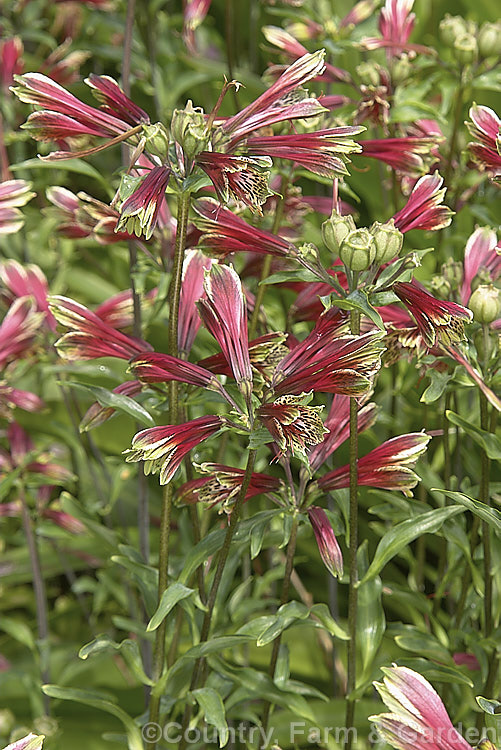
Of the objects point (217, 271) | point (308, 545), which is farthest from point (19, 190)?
point (308, 545)

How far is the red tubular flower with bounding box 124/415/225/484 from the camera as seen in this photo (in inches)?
15.4

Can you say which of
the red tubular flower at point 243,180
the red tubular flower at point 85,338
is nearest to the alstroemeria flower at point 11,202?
the red tubular flower at point 85,338

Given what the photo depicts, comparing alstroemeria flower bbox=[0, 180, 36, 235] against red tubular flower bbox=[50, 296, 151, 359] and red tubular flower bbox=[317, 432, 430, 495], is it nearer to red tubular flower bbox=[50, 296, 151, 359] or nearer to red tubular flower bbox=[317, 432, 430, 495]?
red tubular flower bbox=[50, 296, 151, 359]

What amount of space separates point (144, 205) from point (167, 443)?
115 mm

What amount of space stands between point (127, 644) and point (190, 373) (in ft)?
0.66

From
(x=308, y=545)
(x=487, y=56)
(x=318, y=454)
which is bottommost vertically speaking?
(x=308, y=545)

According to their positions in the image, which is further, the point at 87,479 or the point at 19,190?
the point at 87,479

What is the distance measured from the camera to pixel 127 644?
1.70 feet

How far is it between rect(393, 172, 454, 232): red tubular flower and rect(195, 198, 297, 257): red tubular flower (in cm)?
7

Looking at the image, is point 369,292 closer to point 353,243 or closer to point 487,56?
point 353,243

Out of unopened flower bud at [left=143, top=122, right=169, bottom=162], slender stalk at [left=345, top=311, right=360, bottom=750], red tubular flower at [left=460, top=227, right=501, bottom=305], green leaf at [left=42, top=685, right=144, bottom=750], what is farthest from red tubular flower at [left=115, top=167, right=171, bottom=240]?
green leaf at [left=42, top=685, right=144, bottom=750]

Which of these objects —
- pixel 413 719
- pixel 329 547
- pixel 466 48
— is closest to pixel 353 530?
pixel 329 547

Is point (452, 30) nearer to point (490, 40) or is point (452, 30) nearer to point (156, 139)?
point (490, 40)

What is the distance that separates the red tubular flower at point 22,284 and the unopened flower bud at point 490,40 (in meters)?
0.44
